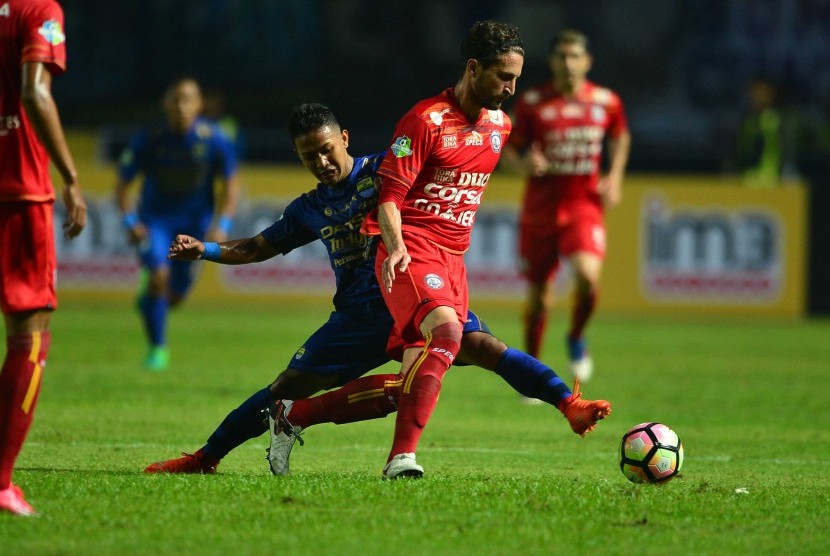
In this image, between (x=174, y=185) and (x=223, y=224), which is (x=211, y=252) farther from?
(x=174, y=185)

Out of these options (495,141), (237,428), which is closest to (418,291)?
(495,141)

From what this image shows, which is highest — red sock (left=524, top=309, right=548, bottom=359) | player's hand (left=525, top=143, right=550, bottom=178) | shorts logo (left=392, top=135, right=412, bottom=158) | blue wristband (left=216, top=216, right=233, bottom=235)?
shorts logo (left=392, top=135, right=412, bottom=158)

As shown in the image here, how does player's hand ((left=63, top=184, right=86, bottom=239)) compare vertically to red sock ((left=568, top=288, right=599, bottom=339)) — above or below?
above

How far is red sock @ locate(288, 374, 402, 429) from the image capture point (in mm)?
6434

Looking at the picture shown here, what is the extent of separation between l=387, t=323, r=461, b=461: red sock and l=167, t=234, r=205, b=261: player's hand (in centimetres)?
115

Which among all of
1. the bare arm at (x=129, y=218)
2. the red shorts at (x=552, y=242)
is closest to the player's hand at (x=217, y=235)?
the bare arm at (x=129, y=218)

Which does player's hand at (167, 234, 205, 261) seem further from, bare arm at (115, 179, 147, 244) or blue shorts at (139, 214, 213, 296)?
blue shorts at (139, 214, 213, 296)

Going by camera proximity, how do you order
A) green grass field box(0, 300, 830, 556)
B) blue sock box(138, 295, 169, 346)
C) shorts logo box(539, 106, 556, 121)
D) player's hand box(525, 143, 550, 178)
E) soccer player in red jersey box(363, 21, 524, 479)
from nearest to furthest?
green grass field box(0, 300, 830, 556) < soccer player in red jersey box(363, 21, 524, 479) < player's hand box(525, 143, 550, 178) < shorts logo box(539, 106, 556, 121) < blue sock box(138, 295, 169, 346)

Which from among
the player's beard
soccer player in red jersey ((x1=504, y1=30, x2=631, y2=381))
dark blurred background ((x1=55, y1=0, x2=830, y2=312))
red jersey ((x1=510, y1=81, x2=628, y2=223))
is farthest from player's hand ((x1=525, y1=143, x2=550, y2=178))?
dark blurred background ((x1=55, y1=0, x2=830, y2=312))

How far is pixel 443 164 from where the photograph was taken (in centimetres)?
644

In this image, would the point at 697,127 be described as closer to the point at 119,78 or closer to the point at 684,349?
the point at 684,349

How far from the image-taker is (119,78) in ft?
73.6

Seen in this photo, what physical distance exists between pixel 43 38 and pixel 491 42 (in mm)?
2139

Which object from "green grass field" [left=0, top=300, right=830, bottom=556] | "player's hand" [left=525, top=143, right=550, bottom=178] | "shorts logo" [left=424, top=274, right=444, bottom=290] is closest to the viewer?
"green grass field" [left=0, top=300, right=830, bottom=556]
